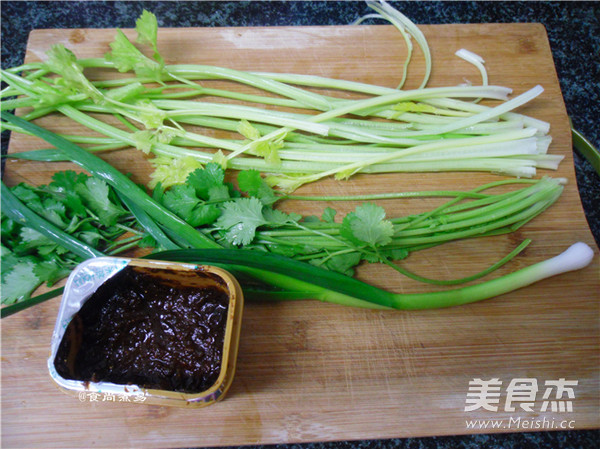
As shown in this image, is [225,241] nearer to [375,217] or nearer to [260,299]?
[260,299]

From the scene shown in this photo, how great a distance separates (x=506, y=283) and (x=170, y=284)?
38.6 inches

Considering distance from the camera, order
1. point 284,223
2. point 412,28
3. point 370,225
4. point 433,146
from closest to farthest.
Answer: point 370,225
point 284,223
point 433,146
point 412,28

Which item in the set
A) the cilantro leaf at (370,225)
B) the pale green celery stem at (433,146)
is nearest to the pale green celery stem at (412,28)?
the pale green celery stem at (433,146)

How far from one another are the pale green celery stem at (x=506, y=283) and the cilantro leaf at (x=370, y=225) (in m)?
0.20

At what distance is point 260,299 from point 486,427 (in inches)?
28.8

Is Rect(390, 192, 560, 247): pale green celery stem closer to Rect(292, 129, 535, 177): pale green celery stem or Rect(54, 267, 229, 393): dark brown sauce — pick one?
Rect(292, 129, 535, 177): pale green celery stem

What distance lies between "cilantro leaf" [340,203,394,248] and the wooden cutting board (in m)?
0.19

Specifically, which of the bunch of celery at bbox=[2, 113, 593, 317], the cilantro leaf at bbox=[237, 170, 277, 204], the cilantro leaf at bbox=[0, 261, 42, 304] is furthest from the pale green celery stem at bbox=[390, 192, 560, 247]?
the cilantro leaf at bbox=[0, 261, 42, 304]

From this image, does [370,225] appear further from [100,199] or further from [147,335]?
[100,199]

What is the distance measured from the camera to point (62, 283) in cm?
128

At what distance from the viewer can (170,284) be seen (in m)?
1.03

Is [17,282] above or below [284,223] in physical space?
below

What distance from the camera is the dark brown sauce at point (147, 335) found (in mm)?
953

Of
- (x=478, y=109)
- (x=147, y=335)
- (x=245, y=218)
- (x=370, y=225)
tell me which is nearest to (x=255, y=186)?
(x=245, y=218)
